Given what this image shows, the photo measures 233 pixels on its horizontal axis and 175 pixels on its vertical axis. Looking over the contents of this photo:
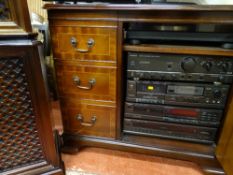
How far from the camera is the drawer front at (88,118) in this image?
3.06 ft

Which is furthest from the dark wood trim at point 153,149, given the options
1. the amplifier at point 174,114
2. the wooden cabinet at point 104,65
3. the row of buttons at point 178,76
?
the row of buttons at point 178,76

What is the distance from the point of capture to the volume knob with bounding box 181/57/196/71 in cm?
75

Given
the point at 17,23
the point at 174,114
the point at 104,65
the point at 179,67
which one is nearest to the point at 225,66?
the point at 179,67

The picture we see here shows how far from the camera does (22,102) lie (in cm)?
72

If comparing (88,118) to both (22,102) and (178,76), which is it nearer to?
(22,102)

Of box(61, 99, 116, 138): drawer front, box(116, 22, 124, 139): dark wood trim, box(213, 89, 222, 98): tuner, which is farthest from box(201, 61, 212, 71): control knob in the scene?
box(61, 99, 116, 138): drawer front

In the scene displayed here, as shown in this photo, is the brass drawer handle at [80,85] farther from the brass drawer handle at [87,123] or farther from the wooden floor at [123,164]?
the wooden floor at [123,164]

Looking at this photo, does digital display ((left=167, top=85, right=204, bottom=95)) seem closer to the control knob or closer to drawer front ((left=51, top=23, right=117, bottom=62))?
the control knob

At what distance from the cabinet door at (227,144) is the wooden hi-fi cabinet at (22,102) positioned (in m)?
0.77

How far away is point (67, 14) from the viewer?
0.79 meters

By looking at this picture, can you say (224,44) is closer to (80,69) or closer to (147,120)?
(147,120)

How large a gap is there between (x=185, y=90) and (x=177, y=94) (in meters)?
0.04

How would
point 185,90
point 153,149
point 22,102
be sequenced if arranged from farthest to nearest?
1. point 153,149
2. point 185,90
3. point 22,102

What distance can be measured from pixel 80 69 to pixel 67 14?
0.26 metres
